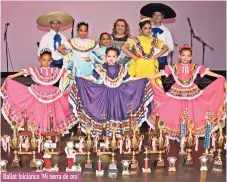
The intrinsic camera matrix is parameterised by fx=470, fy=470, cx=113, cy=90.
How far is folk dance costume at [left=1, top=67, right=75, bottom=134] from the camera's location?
5133 mm

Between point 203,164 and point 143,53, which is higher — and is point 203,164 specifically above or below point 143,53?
below

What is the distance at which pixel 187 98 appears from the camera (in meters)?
5.11

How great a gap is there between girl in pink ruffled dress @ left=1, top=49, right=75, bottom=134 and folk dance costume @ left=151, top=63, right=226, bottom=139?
112cm

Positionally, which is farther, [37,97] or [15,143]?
[37,97]

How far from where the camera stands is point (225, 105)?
5141 millimetres

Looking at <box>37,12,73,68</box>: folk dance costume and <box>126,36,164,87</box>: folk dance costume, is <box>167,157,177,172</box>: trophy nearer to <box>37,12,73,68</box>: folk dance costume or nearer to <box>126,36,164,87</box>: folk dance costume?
<box>126,36,164,87</box>: folk dance costume

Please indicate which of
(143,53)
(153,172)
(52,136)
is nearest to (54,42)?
(143,53)

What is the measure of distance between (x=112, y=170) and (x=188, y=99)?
4.31 ft

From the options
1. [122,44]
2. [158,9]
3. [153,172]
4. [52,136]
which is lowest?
[153,172]

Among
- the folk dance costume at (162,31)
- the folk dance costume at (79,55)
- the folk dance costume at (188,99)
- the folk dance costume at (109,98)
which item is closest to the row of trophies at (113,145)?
the folk dance costume at (188,99)

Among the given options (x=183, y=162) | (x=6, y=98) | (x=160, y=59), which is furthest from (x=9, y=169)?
(x=160, y=59)

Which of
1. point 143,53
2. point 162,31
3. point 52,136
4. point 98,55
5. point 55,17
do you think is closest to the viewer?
point 52,136

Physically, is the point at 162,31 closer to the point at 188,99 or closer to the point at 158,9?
the point at 158,9

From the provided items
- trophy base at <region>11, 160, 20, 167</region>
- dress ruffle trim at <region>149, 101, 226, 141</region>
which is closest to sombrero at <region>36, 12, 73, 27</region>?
dress ruffle trim at <region>149, 101, 226, 141</region>
